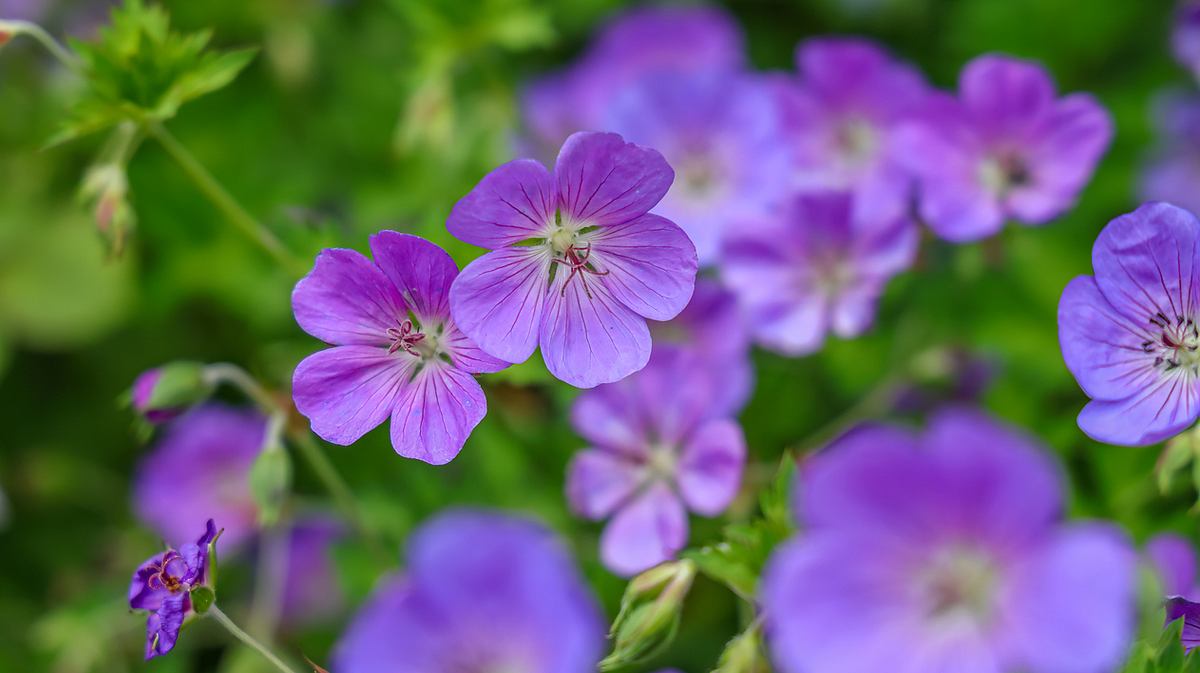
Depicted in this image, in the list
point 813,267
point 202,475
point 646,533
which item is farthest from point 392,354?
point 202,475

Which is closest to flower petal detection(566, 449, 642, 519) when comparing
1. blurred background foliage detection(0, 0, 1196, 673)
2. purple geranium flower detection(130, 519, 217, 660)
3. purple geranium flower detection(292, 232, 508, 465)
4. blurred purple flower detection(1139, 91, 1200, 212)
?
blurred background foliage detection(0, 0, 1196, 673)

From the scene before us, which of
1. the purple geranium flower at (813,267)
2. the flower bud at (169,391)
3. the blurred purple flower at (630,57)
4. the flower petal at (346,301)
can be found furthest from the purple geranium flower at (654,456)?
the blurred purple flower at (630,57)

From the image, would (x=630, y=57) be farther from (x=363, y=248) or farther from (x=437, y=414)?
(x=437, y=414)

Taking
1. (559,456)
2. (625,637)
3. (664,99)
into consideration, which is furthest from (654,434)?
(664,99)

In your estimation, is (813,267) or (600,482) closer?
(600,482)

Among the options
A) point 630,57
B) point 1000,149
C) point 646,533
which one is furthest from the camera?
point 630,57

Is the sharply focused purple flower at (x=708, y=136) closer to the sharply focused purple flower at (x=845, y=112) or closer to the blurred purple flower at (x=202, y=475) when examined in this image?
the sharply focused purple flower at (x=845, y=112)

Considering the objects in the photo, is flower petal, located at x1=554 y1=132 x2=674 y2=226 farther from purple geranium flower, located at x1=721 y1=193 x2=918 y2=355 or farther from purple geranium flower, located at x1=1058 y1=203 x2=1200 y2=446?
purple geranium flower, located at x1=721 y1=193 x2=918 y2=355

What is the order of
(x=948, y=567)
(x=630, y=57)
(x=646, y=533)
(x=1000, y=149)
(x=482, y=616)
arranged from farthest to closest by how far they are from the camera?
(x=630, y=57) < (x=1000, y=149) < (x=646, y=533) < (x=482, y=616) < (x=948, y=567)
